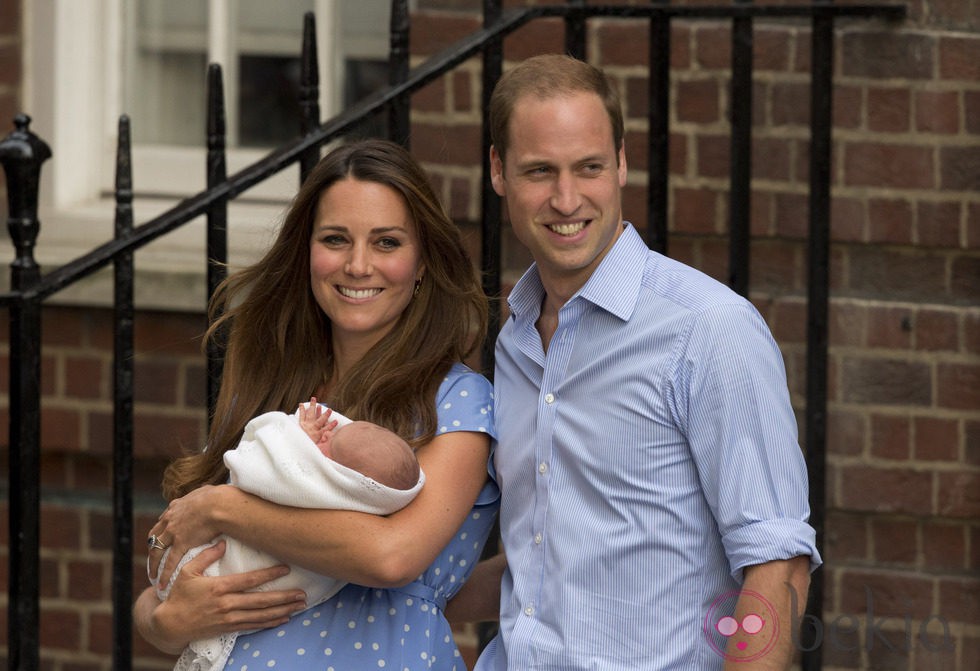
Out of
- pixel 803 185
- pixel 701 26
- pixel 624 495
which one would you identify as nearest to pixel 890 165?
pixel 803 185

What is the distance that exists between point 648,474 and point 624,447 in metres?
0.06

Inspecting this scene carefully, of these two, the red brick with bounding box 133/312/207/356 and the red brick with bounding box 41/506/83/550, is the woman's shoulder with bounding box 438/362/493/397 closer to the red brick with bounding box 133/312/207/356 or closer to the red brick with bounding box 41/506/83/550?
the red brick with bounding box 133/312/207/356

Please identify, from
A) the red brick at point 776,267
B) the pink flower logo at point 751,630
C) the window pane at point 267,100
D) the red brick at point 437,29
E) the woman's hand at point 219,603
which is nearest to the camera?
the pink flower logo at point 751,630

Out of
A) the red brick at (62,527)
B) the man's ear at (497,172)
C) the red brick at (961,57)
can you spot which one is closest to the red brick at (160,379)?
the red brick at (62,527)

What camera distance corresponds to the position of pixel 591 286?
226 centimetres

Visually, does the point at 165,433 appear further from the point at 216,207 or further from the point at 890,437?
the point at 890,437

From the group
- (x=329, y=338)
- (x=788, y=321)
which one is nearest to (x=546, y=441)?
(x=329, y=338)

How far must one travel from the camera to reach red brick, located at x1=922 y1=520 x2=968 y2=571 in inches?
138

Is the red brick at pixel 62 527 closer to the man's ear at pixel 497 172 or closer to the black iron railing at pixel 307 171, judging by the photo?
the black iron railing at pixel 307 171

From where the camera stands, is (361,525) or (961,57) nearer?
(361,525)

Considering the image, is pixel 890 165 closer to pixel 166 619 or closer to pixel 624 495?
pixel 624 495

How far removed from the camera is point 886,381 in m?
3.52

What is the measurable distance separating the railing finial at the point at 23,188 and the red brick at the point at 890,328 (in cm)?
200

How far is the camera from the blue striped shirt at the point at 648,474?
6.82 feet
